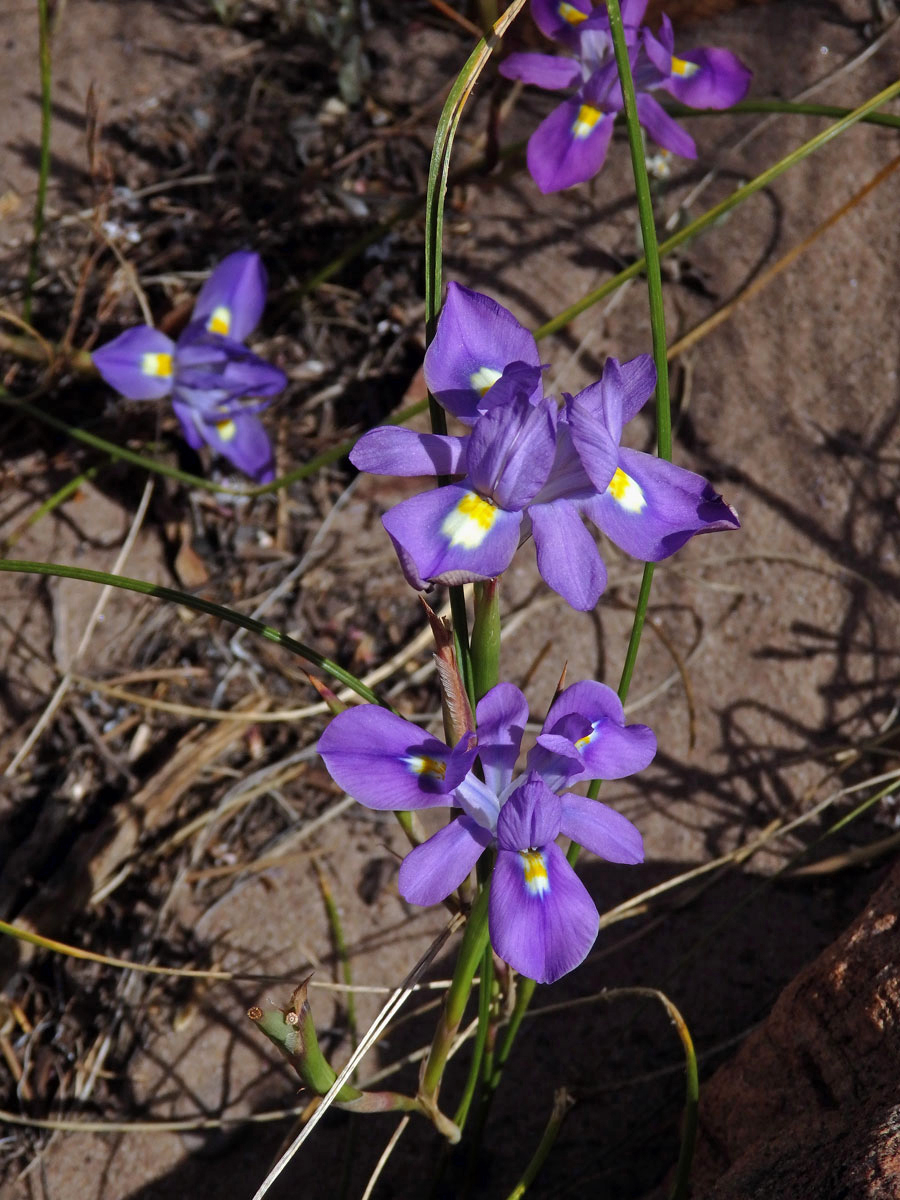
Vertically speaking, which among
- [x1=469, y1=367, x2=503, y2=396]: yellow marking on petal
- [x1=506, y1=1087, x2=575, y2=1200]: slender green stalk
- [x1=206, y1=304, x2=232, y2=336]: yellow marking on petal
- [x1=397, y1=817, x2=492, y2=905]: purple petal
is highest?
[x1=469, y1=367, x2=503, y2=396]: yellow marking on petal

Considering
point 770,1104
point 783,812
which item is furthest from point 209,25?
point 770,1104

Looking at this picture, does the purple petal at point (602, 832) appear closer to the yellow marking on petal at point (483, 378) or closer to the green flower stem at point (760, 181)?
the yellow marking on petal at point (483, 378)

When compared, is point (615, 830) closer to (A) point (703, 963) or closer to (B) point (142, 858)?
(A) point (703, 963)

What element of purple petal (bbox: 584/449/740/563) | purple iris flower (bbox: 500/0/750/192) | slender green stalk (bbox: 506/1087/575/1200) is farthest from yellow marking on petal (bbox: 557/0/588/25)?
slender green stalk (bbox: 506/1087/575/1200)

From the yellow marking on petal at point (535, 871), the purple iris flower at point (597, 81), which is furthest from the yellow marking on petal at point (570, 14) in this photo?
the yellow marking on petal at point (535, 871)

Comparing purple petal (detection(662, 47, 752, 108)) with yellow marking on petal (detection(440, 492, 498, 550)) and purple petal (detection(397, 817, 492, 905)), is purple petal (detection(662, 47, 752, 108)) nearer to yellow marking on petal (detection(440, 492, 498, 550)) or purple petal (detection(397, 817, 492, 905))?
yellow marking on petal (detection(440, 492, 498, 550))
